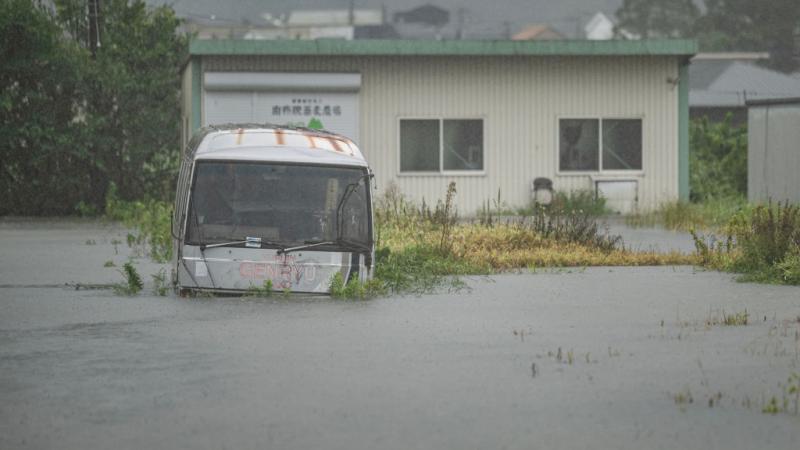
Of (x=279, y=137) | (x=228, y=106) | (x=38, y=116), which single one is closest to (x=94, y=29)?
(x=38, y=116)

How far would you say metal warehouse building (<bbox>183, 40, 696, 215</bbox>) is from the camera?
31.1 meters

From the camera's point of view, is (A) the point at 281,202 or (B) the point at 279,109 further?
(B) the point at 279,109

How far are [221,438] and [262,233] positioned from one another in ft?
25.0

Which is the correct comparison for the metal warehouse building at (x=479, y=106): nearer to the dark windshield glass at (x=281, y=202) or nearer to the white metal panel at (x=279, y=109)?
the white metal panel at (x=279, y=109)

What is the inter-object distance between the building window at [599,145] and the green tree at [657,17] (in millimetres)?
79440

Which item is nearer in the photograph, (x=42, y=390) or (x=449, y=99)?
(x=42, y=390)

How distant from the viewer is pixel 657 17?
11400cm

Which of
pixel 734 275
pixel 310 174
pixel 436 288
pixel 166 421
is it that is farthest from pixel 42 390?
pixel 734 275

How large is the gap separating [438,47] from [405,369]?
21994 mm

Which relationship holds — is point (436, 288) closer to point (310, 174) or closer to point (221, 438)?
point (310, 174)

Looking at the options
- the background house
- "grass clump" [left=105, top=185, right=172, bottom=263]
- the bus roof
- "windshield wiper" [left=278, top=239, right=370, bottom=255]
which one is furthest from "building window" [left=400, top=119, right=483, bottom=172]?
the background house

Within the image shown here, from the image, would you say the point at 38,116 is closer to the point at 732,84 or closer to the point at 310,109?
the point at 310,109

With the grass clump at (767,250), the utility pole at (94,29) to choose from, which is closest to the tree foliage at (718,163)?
the utility pole at (94,29)

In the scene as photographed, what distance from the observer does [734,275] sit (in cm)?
1770
